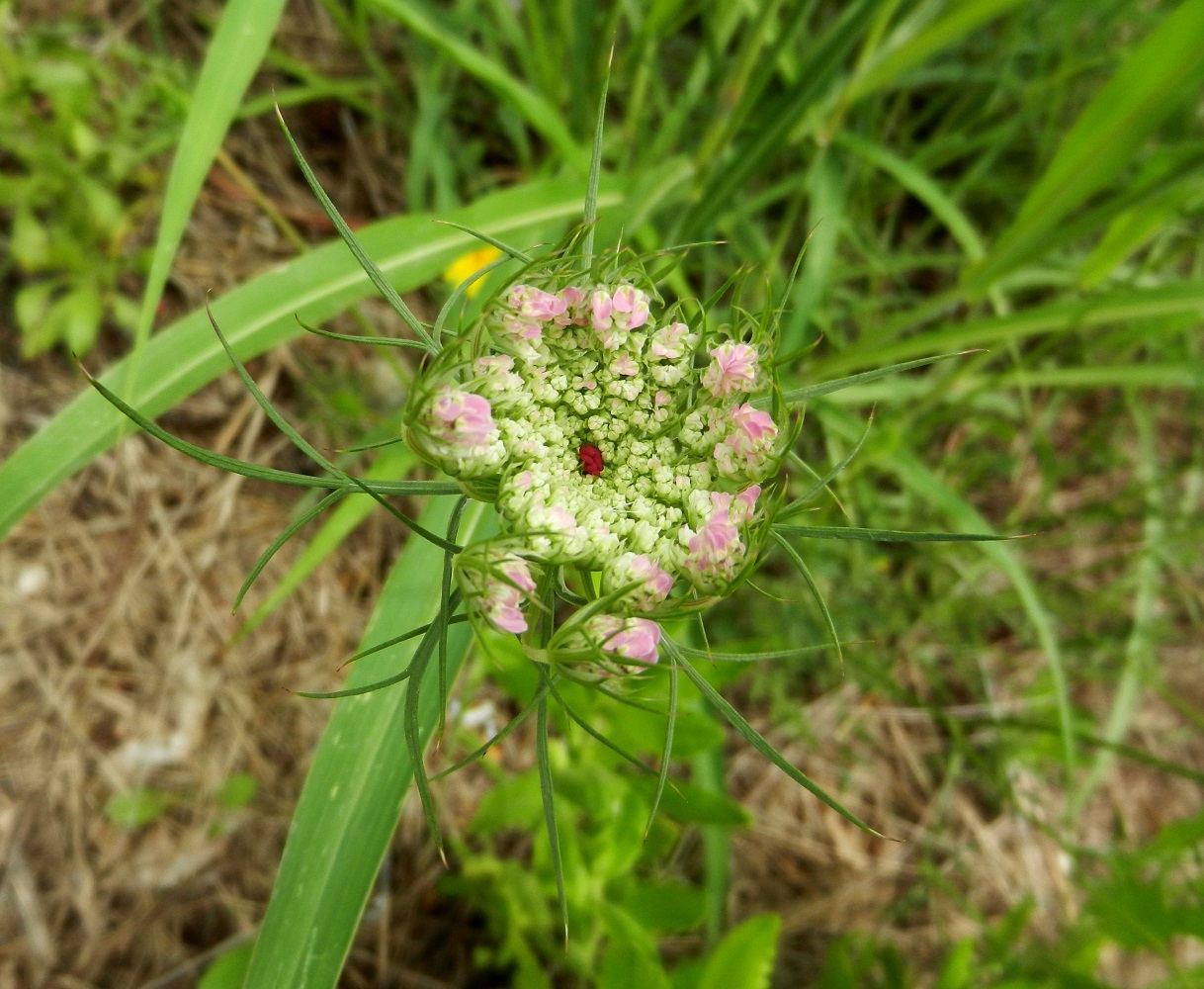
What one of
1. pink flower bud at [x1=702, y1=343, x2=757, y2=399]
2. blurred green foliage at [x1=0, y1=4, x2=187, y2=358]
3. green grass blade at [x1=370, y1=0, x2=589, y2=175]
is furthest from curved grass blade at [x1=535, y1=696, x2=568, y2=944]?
blurred green foliage at [x1=0, y1=4, x2=187, y2=358]

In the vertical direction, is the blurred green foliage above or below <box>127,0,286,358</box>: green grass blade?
above

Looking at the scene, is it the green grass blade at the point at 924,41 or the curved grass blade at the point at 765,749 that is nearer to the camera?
the curved grass blade at the point at 765,749

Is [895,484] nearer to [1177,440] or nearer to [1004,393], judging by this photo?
[1004,393]

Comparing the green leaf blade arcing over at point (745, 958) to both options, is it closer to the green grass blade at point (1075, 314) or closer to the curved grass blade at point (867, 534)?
the curved grass blade at point (867, 534)

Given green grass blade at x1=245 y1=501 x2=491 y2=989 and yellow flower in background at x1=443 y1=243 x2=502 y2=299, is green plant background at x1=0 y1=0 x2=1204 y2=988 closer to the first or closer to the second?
green grass blade at x1=245 y1=501 x2=491 y2=989

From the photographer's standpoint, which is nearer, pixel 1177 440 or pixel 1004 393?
pixel 1004 393

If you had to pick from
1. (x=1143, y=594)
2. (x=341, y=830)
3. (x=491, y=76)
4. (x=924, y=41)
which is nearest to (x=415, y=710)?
(x=341, y=830)

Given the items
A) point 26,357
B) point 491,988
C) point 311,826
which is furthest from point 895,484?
point 26,357

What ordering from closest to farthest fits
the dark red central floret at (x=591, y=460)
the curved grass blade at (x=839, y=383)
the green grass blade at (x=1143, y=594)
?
the curved grass blade at (x=839, y=383), the dark red central floret at (x=591, y=460), the green grass blade at (x=1143, y=594)

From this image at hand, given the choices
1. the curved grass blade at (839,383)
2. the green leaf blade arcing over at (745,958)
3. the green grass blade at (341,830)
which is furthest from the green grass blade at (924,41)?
the green leaf blade arcing over at (745,958)
